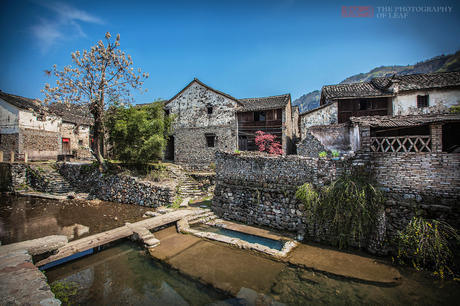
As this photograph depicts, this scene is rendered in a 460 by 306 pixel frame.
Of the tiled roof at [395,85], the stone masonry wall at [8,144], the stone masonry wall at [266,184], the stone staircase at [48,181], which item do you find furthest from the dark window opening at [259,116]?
the stone masonry wall at [8,144]

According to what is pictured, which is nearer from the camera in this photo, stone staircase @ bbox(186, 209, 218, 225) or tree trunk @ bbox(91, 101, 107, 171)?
stone staircase @ bbox(186, 209, 218, 225)

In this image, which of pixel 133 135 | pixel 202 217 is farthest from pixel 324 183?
pixel 133 135

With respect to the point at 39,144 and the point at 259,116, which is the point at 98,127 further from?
the point at 259,116

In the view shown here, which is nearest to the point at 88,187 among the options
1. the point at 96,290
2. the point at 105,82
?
the point at 105,82

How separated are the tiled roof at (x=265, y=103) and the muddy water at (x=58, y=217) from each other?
13115mm

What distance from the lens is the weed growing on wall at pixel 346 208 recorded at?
6.77 m

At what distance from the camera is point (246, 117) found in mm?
20062

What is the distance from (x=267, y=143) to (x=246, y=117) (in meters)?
3.49

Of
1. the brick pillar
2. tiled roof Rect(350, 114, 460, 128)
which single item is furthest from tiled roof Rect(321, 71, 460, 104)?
the brick pillar

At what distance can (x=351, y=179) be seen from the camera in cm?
730

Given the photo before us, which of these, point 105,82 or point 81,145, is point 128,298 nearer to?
point 105,82

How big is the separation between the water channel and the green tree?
302 inches

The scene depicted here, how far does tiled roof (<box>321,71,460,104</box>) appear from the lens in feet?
52.2

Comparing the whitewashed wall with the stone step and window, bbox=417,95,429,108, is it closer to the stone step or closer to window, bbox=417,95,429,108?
window, bbox=417,95,429,108
